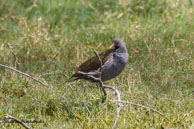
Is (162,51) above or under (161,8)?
under

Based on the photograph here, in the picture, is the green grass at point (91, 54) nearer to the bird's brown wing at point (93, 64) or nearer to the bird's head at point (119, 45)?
the bird's brown wing at point (93, 64)

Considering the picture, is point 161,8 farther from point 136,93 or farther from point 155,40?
point 136,93

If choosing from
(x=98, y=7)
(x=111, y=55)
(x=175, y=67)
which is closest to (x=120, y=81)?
(x=111, y=55)

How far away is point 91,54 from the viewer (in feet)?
25.6

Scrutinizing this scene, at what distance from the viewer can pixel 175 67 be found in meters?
7.07

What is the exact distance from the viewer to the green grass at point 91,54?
545 cm

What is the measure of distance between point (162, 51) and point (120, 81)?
120cm

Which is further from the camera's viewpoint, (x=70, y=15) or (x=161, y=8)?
(x=70, y=15)

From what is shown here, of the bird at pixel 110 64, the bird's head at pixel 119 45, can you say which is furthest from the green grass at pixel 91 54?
the bird's head at pixel 119 45

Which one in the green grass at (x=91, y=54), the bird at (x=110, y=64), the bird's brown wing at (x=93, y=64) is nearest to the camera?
the green grass at (x=91, y=54)

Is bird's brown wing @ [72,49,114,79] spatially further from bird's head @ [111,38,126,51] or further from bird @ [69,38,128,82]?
bird's head @ [111,38,126,51]

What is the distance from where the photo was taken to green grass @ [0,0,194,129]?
5.45 m

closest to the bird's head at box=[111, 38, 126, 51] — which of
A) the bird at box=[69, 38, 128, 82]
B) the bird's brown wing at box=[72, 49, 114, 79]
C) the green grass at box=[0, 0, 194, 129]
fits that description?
the bird at box=[69, 38, 128, 82]

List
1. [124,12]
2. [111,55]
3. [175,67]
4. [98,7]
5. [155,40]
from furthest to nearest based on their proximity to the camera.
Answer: [98,7] → [124,12] → [155,40] → [175,67] → [111,55]
